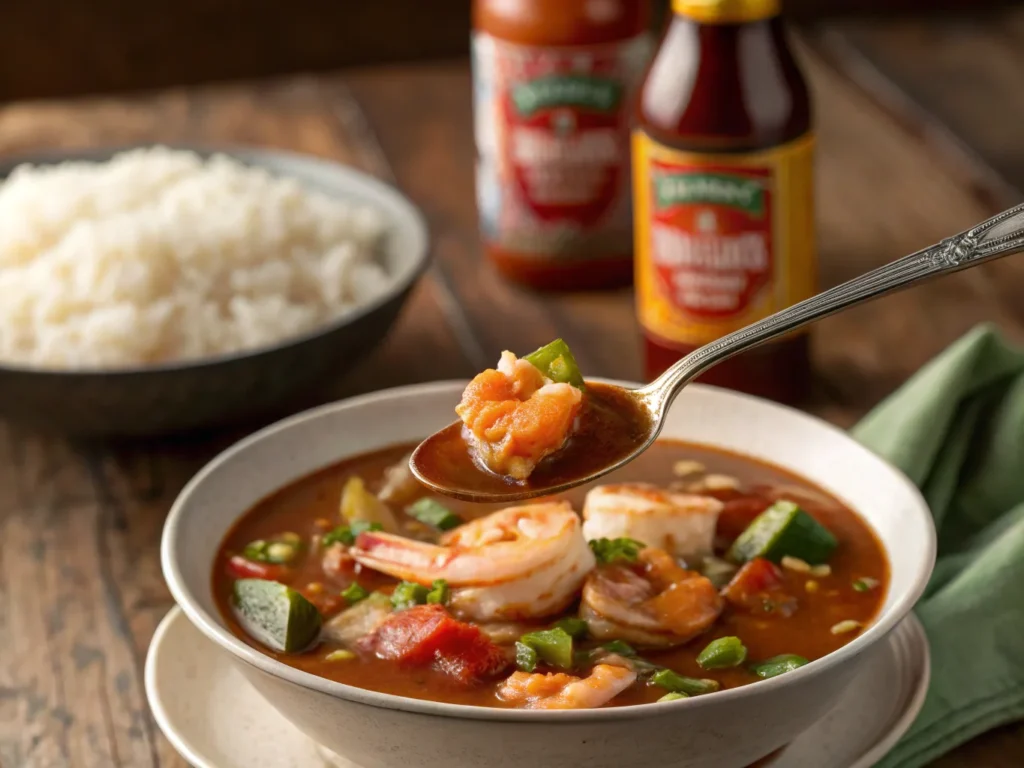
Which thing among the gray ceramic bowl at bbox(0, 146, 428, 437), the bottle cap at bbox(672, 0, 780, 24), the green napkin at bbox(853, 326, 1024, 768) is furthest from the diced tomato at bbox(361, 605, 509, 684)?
the bottle cap at bbox(672, 0, 780, 24)

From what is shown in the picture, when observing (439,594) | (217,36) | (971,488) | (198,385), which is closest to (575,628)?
(439,594)

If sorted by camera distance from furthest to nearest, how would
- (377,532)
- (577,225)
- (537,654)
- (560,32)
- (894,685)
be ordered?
(577,225)
(560,32)
(377,532)
(894,685)
(537,654)

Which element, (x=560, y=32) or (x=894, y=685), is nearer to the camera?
(x=894, y=685)

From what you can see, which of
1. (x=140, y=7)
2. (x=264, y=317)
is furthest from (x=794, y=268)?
(x=140, y=7)

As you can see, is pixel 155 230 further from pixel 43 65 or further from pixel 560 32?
pixel 43 65

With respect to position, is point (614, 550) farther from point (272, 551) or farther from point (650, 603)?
point (272, 551)

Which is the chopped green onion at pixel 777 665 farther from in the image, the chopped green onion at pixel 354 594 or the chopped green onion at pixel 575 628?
Result: the chopped green onion at pixel 354 594

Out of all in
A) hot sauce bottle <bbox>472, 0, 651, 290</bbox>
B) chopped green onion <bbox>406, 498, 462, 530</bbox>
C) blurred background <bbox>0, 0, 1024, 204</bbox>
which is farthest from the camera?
blurred background <bbox>0, 0, 1024, 204</bbox>

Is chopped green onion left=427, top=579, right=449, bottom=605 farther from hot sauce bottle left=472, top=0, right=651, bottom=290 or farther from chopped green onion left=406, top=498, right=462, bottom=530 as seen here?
hot sauce bottle left=472, top=0, right=651, bottom=290

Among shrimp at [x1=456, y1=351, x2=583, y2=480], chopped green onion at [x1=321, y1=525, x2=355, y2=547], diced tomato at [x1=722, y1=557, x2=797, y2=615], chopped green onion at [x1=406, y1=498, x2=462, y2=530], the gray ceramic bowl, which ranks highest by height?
shrimp at [x1=456, y1=351, x2=583, y2=480]
